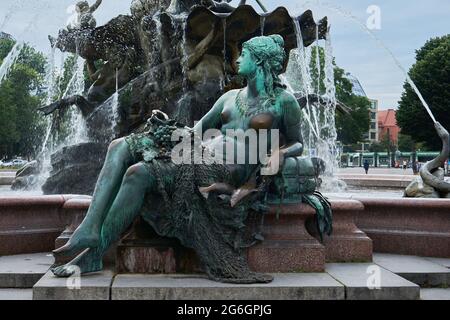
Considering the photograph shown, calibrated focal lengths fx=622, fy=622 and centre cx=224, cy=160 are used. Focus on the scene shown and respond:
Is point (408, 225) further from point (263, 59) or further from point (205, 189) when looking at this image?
point (205, 189)

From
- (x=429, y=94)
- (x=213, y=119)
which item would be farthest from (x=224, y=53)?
(x=429, y=94)

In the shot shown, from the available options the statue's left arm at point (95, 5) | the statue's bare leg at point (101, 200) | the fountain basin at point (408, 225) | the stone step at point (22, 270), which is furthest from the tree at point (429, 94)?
the statue's bare leg at point (101, 200)

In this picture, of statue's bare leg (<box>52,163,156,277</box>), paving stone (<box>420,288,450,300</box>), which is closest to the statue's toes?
statue's bare leg (<box>52,163,156,277</box>)

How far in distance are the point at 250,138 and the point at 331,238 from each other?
1221 mm

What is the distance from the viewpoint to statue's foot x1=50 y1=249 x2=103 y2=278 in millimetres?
4383

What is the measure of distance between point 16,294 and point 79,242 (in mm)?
713

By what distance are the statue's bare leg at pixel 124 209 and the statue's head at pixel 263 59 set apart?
1.18m

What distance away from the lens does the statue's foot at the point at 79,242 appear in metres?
4.41

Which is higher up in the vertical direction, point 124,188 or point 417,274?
point 124,188

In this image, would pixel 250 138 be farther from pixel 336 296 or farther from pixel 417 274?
pixel 417 274

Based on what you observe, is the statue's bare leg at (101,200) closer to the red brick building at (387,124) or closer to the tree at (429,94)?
the tree at (429,94)

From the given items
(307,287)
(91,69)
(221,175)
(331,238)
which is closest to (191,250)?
(221,175)

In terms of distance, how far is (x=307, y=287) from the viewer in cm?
425

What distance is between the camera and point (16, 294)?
4656 mm
